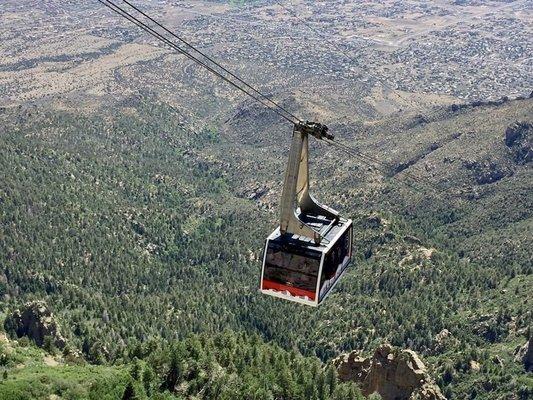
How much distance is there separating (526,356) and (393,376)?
23619mm

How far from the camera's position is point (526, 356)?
369 feet

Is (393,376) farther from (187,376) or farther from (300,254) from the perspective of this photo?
(300,254)

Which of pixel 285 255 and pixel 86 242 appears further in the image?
pixel 86 242

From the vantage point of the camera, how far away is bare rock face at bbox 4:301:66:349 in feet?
368

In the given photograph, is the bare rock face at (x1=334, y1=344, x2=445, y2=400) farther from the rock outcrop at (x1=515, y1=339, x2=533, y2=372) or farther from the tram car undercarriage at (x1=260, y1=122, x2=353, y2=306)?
the tram car undercarriage at (x1=260, y1=122, x2=353, y2=306)

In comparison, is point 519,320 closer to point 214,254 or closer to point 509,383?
point 509,383

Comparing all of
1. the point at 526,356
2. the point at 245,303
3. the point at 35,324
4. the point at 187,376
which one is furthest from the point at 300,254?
the point at 245,303

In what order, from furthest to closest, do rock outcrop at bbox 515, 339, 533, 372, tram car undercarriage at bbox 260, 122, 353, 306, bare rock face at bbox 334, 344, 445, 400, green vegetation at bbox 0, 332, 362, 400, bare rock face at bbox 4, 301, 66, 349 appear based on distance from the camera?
1. bare rock face at bbox 4, 301, 66, 349
2. rock outcrop at bbox 515, 339, 533, 372
3. bare rock face at bbox 334, 344, 445, 400
4. green vegetation at bbox 0, 332, 362, 400
5. tram car undercarriage at bbox 260, 122, 353, 306

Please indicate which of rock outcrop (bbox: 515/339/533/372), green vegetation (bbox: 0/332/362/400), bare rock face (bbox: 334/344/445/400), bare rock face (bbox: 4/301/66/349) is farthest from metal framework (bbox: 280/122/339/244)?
bare rock face (bbox: 4/301/66/349)

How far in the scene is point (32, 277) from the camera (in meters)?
157

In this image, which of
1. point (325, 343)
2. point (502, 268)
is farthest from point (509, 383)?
point (502, 268)

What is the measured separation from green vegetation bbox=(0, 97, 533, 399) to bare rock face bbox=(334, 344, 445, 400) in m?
4.58

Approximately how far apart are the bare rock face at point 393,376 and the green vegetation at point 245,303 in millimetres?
4579

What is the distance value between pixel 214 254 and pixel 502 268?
237 feet
